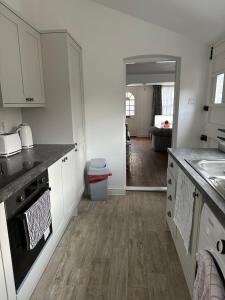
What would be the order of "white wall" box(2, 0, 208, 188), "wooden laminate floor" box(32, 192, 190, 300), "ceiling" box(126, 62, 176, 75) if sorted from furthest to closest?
"ceiling" box(126, 62, 176, 75), "white wall" box(2, 0, 208, 188), "wooden laminate floor" box(32, 192, 190, 300)

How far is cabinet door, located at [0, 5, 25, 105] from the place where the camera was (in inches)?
65.0

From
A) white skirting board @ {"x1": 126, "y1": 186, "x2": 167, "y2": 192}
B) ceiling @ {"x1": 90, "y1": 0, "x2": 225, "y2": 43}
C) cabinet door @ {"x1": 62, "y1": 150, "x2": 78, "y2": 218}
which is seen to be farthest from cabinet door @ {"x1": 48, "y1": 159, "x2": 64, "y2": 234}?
ceiling @ {"x1": 90, "y1": 0, "x2": 225, "y2": 43}

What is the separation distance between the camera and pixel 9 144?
6.14ft

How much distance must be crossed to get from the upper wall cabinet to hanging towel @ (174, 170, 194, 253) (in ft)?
5.29

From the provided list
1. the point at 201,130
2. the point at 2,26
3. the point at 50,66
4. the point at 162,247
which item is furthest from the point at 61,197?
the point at 201,130

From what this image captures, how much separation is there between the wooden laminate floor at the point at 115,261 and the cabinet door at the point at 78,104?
654 millimetres

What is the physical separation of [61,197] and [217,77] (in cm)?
234

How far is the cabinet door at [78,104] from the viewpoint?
234cm

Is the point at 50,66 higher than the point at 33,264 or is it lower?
higher

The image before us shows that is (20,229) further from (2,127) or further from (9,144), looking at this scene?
(2,127)

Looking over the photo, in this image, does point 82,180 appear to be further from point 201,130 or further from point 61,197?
point 201,130

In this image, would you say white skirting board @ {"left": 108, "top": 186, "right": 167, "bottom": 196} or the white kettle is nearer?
the white kettle

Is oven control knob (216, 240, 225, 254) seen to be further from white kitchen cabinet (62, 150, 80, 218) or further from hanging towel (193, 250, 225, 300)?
white kitchen cabinet (62, 150, 80, 218)

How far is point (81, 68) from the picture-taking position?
279 centimetres
